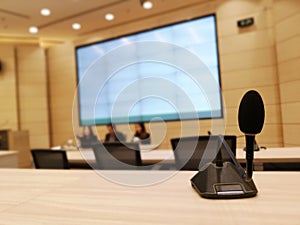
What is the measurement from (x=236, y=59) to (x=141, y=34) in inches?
79.0

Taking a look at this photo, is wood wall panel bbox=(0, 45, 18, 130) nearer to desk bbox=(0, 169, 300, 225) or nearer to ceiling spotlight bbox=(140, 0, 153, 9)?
ceiling spotlight bbox=(140, 0, 153, 9)

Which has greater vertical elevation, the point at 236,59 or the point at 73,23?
the point at 73,23

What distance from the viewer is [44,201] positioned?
0.89 meters

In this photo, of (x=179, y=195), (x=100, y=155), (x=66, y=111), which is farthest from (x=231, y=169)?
(x=66, y=111)

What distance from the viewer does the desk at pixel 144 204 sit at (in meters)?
0.67

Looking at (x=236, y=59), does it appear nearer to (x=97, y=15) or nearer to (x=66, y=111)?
(x=97, y=15)

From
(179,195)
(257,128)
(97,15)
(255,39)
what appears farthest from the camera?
(97,15)

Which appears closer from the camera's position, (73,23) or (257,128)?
(257,128)

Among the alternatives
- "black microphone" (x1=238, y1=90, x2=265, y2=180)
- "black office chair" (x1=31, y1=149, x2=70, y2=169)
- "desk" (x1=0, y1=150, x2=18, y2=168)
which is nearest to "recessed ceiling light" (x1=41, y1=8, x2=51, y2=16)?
"desk" (x1=0, y1=150, x2=18, y2=168)

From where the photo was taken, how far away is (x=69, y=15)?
211 inches

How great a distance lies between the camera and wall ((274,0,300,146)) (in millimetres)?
3820

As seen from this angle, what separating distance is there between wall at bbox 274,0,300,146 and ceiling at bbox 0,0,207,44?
5.30 feet

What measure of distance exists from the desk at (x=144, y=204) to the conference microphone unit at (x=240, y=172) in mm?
26

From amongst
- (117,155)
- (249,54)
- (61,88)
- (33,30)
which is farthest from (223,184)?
(61,88)
